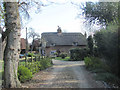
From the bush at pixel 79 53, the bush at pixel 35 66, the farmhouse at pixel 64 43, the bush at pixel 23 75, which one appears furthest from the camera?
the farmhouse at pixel 64 43

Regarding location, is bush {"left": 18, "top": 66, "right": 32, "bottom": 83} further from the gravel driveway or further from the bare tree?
the bare tree

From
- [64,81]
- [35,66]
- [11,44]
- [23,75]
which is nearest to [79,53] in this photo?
[35,66]

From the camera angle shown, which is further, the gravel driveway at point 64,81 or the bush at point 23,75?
the bush at point 23,75

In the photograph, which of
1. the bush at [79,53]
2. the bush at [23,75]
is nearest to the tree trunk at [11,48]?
the bush at [23,75]

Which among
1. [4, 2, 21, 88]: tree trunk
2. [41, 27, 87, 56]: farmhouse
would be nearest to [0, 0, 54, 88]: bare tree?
[4, 2, 21, 88]: tree trunk

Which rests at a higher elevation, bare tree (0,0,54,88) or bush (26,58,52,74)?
bare tree (0,0,54,88)

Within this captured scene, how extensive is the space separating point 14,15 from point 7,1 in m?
0.64

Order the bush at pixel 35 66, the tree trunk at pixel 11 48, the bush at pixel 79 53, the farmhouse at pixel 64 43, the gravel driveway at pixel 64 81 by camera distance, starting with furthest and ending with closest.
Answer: the farmhouse at pixel 64 43 → the bush at pixel 79 53 → the bush at pixel 35 66 → the gravel driveway at pixel 64 81 → the tree trunk at pixel 11 48

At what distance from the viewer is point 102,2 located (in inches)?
476

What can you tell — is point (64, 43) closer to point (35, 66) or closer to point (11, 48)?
point (35, 66)

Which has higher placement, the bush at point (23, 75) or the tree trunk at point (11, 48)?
the tree trunk at point (11, 48)

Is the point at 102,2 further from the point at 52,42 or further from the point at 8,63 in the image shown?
the point at 52,42

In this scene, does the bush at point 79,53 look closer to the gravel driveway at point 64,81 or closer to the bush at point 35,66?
the bush at point 35,66

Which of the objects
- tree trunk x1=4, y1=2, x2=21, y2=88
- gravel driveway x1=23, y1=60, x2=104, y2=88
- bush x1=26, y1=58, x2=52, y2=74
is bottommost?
gravel driveway x1=23, y1=60, x2=104, y2=88
